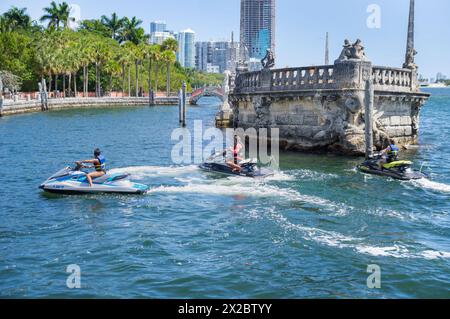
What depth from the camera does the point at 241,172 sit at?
20812 mm

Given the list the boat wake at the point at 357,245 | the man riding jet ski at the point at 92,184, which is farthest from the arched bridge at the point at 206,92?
the boat wake at the point at 357,245

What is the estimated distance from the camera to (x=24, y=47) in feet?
235

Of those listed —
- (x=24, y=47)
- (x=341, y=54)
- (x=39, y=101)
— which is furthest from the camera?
(x=24, y=47)

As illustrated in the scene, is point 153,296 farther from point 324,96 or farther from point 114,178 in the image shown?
point 324,96

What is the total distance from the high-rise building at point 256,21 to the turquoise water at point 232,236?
104m

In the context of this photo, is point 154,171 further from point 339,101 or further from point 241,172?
point 339,101

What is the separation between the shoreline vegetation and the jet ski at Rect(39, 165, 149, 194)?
38.3 meters

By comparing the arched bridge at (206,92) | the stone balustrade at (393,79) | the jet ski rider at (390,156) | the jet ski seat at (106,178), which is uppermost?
the stone balustrade at (393,79)

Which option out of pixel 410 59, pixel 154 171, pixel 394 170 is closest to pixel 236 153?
pixel 154 171

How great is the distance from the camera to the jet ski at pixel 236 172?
20453 millimetres

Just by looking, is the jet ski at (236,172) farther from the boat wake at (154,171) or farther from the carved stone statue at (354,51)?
the carved stone statue at (354,51)

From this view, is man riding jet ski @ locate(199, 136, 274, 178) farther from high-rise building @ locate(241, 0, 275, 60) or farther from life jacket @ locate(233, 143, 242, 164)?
high-rise building @ locate(241, 0, 275, 60)
